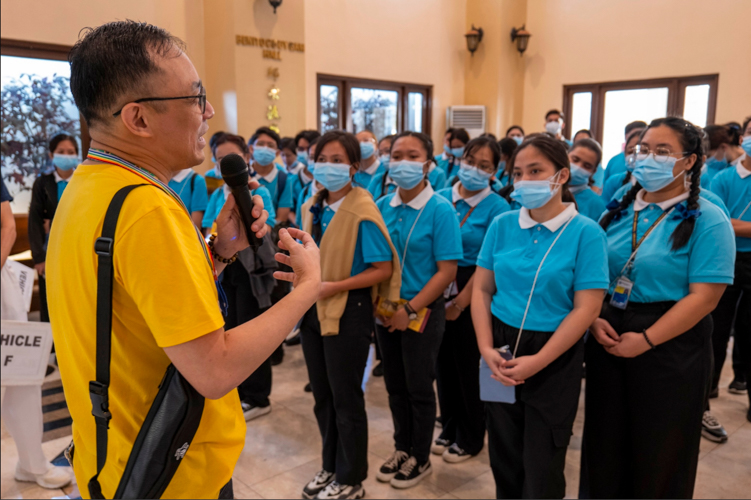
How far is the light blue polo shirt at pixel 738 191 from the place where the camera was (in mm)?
2686

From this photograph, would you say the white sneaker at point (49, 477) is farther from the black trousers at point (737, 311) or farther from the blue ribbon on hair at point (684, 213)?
the black trousers at point (737, 311)

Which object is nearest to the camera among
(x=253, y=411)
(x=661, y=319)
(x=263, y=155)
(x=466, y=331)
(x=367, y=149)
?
(x=661, y=319)

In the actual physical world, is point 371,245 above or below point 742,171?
below

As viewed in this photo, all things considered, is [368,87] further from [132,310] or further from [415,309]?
[132,310]

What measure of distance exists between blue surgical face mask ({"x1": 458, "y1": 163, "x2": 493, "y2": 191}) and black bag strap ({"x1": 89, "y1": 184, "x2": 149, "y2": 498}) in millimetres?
2231

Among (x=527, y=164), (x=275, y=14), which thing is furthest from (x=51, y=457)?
(x=527, y=164)

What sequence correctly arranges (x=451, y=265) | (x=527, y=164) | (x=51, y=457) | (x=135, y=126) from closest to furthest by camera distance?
1. (x=135, y=126)
2. (x=527, y=164)
3. (x=451, y=265)
4. (x=51, y=457)

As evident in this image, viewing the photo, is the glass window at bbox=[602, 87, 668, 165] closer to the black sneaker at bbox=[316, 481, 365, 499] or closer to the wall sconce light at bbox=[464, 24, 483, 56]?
the wall sconce light at bbox=[464, 24, 483, 56]

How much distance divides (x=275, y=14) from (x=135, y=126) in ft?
3.78

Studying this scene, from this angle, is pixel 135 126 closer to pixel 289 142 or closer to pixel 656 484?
pixel 656 484

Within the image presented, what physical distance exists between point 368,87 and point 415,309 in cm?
315

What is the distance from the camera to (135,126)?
0.94m

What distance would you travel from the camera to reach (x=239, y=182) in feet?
3.89

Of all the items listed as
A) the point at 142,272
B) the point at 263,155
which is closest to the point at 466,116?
the point at 263,155
